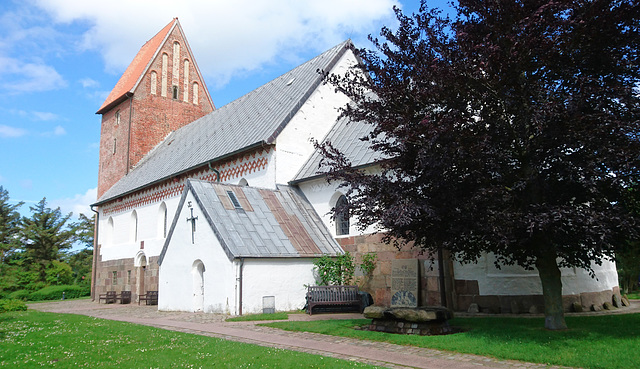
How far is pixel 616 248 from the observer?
861 centimetres

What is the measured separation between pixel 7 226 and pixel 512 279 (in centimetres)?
5155

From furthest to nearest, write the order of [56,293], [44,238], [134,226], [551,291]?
[44,238] < [56,293] < [134,226] < [551,291]

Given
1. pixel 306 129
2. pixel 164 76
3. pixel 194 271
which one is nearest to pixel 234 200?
pixel 194 271

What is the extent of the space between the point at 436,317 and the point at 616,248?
3.40 metres

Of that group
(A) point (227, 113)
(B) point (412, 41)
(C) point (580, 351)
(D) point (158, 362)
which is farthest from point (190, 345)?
(A) point (227, 113)

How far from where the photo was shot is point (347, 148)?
690 inches

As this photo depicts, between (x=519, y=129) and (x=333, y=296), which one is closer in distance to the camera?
(x=519, y=129)

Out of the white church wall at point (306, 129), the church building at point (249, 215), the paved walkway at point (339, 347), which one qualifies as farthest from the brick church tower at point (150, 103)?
the paved walkway at point (339, 347)

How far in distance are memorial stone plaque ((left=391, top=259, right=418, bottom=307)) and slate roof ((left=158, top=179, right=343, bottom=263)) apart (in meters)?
2.51

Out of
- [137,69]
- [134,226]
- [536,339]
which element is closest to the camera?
[536,339]

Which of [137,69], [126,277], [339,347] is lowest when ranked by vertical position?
[339,347]

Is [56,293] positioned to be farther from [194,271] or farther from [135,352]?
[135,352]

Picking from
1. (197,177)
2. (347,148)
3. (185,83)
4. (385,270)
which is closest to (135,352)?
(385,270)

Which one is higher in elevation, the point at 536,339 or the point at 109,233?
the point at 109,233
